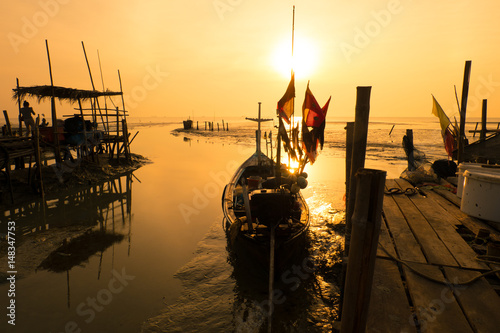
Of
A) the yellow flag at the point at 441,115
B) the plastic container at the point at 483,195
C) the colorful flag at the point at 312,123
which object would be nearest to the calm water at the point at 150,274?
the colorful flag at the point at 312,123

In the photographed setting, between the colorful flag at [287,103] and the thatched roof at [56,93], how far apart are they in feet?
37.9

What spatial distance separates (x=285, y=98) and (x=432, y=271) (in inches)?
297

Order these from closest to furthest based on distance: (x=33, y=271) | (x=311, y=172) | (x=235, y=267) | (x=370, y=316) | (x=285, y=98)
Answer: (x=370, y=316) < (x=33, y=271) < (x=235, y=267) < (x=285, y=98) < (x=311, y=172)

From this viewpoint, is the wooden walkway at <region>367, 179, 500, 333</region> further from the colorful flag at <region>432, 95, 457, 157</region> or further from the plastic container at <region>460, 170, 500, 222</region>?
the colorful flag at <region>432, 95, 457, 157</region>

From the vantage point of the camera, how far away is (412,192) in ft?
25.1

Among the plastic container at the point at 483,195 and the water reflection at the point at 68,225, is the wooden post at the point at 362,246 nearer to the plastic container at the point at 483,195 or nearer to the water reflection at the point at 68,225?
the plastic container at the point at 483,195

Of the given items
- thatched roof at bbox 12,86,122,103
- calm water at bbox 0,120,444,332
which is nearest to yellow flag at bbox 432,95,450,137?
calm water at bbox 0,120,444,332

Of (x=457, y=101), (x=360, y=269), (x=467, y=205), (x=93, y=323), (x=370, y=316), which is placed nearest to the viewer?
(x=360, y=269)

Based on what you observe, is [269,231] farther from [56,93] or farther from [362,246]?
[56,93]

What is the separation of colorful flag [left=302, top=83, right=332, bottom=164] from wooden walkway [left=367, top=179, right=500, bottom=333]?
3.90 m

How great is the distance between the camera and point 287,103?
9.95m

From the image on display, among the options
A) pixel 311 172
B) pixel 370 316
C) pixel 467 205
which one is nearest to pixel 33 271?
pixel 370 316

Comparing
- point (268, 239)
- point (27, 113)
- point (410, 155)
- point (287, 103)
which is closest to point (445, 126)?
point (410, 155)

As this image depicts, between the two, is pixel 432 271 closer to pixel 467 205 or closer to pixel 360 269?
pixel 360 269
